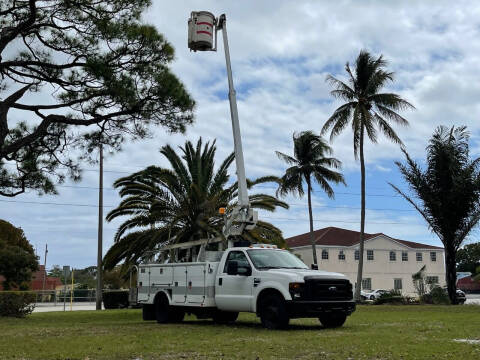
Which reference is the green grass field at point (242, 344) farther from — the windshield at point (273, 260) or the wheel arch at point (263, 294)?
the windshield at point (273, 260)

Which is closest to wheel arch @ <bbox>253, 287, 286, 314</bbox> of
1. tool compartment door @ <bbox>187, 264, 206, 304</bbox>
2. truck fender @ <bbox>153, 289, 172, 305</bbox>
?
tool compartment door @ <bbox>187, 264, 206, 304</bbox>

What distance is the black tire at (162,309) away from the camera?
53.2ft

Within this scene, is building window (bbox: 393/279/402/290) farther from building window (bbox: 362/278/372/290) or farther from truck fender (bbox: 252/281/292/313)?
truck fender (bbox: 252/281/292/313)

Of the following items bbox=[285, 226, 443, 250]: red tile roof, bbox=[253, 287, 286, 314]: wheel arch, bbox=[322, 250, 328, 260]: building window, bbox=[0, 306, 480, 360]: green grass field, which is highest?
bbox=[285, 226, 443, 250]: red tile roof

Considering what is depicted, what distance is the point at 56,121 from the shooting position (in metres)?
16.9

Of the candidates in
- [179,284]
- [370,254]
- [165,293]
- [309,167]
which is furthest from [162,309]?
[370,254]

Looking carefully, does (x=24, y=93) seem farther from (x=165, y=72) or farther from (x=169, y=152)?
(x=169, y=152)

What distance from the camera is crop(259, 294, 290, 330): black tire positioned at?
12.9m

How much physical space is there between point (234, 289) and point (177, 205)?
988 cm

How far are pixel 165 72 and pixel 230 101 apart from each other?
2535 mm

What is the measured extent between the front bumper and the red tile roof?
4725 centimetres

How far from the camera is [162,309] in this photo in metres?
16.4

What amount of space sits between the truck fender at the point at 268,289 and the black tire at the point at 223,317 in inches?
86.8

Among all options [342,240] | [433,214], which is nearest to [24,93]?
[433,214]
